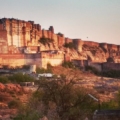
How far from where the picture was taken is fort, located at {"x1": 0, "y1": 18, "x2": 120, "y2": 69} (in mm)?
47656

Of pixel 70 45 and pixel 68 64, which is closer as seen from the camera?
pixel 68 64

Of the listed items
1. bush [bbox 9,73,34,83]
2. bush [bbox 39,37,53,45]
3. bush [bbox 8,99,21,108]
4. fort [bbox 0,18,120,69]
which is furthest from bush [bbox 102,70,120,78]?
bush [bbox 8,99,21,108]

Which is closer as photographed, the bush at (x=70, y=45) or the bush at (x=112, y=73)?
the bush at (x=112, y=73)

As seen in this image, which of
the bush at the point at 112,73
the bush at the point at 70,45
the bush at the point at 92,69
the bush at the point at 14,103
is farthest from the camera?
the bush at the point at 70,45

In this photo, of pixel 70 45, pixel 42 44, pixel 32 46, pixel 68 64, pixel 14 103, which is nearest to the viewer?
pixel 14 103

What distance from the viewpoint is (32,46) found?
54.6 metres

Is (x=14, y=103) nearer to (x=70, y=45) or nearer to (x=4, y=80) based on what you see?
(x=4, y=80)

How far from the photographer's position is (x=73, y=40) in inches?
2694

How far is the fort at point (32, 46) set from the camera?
1876 inches

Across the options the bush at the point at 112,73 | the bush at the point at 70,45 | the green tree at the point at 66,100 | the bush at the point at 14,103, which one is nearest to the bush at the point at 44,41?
the bush at the point at 70,45

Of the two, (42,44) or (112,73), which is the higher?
(42,44)

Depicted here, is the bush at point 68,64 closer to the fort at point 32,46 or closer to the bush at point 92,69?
the fort at point 32,46

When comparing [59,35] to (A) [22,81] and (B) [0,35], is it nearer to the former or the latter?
(B) [0,35]

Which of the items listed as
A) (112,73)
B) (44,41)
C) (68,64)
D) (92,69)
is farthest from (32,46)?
(112,73)
